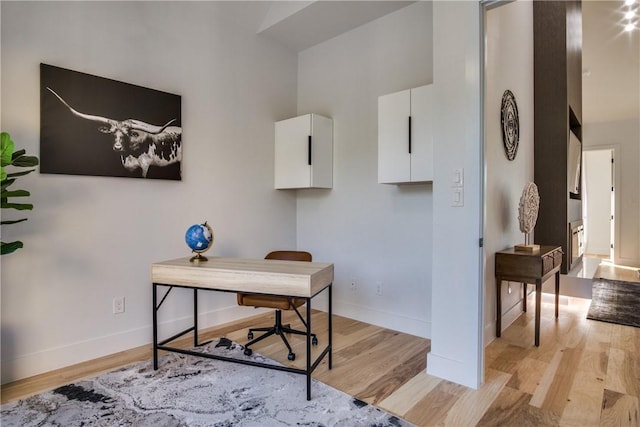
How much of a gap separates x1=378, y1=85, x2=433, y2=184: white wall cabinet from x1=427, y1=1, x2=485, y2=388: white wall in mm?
419

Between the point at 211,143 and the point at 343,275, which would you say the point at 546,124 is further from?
the point at 211,143

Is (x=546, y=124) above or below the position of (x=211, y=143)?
above

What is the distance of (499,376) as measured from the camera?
2.26m

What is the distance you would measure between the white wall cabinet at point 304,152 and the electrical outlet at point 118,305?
74.6 inches

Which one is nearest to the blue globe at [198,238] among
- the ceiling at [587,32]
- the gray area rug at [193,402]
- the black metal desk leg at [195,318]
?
the black metal desk leg at [195,318]

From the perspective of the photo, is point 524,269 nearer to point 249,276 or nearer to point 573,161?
point 249,276

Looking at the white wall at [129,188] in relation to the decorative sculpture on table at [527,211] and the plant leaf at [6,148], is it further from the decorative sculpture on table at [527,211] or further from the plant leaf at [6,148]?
the decorative sculpture on table at [527,211]

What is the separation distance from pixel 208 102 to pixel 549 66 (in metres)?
4.28

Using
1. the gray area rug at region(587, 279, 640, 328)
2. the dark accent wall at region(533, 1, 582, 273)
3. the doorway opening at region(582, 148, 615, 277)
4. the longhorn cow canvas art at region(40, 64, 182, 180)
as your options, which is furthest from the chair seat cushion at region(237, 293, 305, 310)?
the doorway opening at region(582, 148, 615, 277)

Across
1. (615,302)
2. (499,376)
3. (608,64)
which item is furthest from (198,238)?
(608,64)

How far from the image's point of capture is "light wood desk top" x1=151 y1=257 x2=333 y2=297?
6.63ft

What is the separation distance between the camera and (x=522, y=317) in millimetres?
3570

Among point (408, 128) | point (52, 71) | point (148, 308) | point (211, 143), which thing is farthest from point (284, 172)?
point (52, 71)

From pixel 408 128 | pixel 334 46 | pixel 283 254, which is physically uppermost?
pixel 334 46
